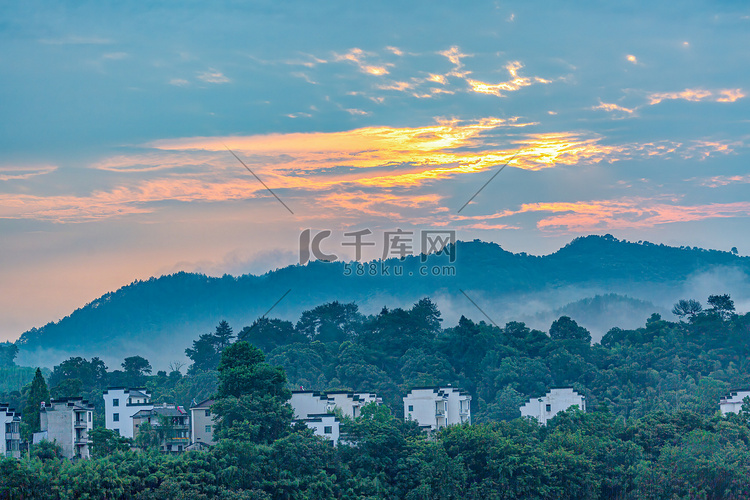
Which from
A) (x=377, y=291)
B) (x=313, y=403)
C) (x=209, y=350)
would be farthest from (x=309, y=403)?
(x=377, y=291)

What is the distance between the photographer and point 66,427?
33531mm

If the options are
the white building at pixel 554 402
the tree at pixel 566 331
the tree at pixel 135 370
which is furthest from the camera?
the tree at pixel 566 331

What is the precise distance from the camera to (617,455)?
33.4 meters

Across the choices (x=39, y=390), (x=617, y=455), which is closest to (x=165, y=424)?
(x=39, y=390)

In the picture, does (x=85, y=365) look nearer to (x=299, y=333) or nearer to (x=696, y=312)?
(x=299, y=333)

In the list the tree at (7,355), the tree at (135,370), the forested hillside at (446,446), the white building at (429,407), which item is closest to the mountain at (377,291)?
the tree at (7,355)

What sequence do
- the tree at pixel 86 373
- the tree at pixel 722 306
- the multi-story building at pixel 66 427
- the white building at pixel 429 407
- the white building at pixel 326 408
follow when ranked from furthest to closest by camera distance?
the tree at pixel 722 306 < the tree at pixel 86 373 < the white building at pixel 429 407 < the multi-story building at pixel 66 427 < the white building at pixel 326 408

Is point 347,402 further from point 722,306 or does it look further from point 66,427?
point 722,306

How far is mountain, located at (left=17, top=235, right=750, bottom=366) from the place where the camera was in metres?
160

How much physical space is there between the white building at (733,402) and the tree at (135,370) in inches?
1393

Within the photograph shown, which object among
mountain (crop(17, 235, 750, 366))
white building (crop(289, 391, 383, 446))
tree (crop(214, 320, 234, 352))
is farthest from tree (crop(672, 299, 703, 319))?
mountain (crop(17, 235, 750, 366))

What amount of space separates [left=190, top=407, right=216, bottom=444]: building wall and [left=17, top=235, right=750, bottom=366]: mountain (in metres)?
117

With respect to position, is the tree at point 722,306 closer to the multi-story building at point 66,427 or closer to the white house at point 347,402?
the white house at point 347,402

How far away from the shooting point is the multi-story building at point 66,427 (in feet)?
109
